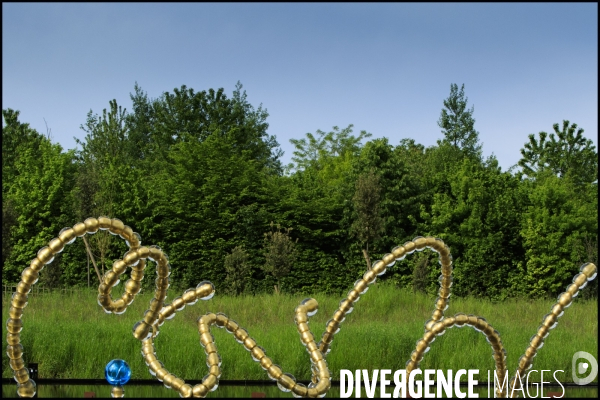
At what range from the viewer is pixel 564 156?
23.4 m

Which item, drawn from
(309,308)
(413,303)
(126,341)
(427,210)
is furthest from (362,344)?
(427,210)

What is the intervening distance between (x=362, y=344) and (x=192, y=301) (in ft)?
18.9

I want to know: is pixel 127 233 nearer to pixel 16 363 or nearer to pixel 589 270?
pixel 16 363

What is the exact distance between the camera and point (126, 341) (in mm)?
7949

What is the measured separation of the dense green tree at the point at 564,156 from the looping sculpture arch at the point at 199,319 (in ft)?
66.2

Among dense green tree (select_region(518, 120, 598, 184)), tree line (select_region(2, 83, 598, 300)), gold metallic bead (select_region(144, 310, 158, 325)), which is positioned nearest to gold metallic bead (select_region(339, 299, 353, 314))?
gold metallic bead (select_region(144, 310, 158, 325))

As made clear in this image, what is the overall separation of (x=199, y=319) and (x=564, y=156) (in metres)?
22.6

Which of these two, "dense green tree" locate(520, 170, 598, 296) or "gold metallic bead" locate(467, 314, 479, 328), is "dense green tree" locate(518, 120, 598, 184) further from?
"gold metallic bead" locate(467, 314, 479, 328)

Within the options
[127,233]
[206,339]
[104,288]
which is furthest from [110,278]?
[206,339]

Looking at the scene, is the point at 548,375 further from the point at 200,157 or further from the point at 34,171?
the point at 34,171

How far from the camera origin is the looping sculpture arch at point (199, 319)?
99.8 inches

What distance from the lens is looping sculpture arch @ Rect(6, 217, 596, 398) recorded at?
2.54 metres

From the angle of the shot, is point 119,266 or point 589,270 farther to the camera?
point 589,270

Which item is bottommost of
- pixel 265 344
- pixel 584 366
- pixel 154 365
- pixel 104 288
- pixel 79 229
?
pixel 584 366
